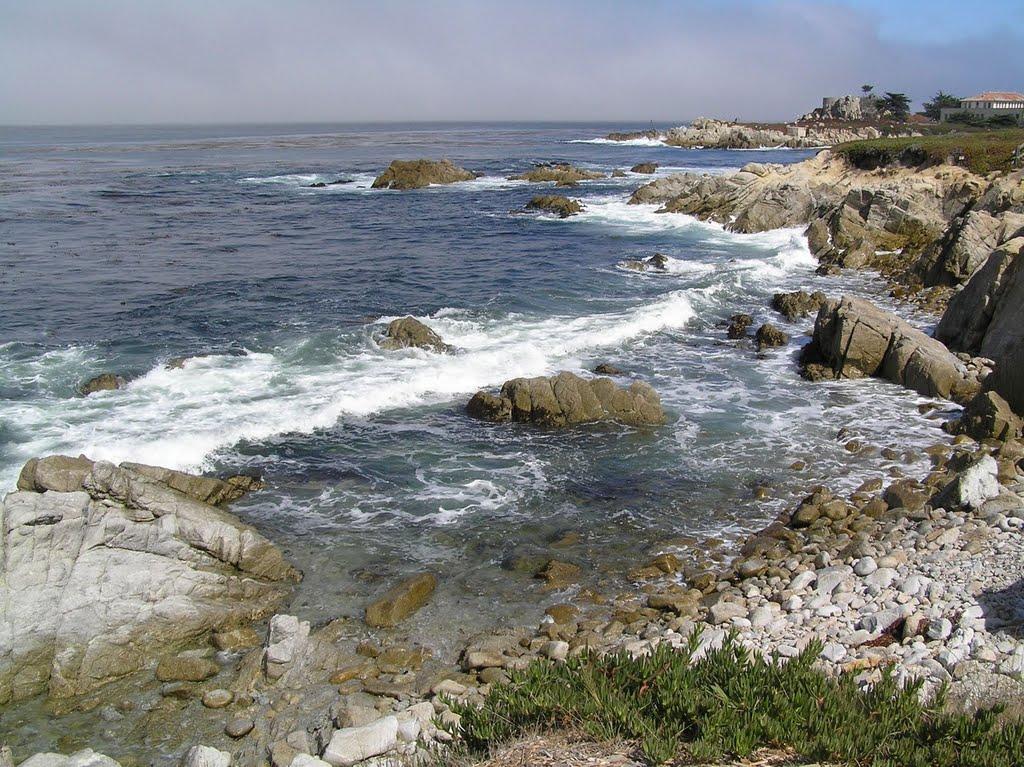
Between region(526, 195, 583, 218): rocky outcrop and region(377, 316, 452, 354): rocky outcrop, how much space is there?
103 feet

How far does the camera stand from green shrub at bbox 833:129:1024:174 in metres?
41.9

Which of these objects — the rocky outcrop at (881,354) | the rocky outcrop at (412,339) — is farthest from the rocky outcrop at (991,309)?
the rocky outcrop at (412,339)

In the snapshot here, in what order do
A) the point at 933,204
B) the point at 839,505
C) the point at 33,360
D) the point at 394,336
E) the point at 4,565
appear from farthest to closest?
the point at 933,204 → the point at 394,336 → the point at 33,360 → the point at 839,505 → the point at 4,565

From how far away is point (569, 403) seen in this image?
61.1 feet

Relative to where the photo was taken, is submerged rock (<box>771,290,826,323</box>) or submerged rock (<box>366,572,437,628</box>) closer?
submerged rock (<box>366,572,437,628</box>)

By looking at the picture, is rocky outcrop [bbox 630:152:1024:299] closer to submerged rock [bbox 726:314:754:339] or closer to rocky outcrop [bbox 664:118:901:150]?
submerged rock [bbox 726:314:754:339]

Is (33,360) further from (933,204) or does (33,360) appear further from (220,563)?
(933,204)

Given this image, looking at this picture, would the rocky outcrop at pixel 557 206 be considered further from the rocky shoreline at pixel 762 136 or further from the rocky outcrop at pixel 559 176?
the rocky shoreline at pixel 762 136

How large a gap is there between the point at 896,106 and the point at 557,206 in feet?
399

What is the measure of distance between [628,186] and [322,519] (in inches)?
2446

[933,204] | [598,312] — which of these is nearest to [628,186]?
[933,204]

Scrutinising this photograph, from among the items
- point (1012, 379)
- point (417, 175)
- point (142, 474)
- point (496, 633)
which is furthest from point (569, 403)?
point (417, 175)

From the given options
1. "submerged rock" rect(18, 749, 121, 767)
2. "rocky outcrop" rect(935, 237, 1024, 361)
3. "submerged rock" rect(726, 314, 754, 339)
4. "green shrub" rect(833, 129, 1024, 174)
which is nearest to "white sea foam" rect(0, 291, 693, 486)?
"submerged rock" rect(726, 314, 754, 339)

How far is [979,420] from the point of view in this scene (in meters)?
16.3
